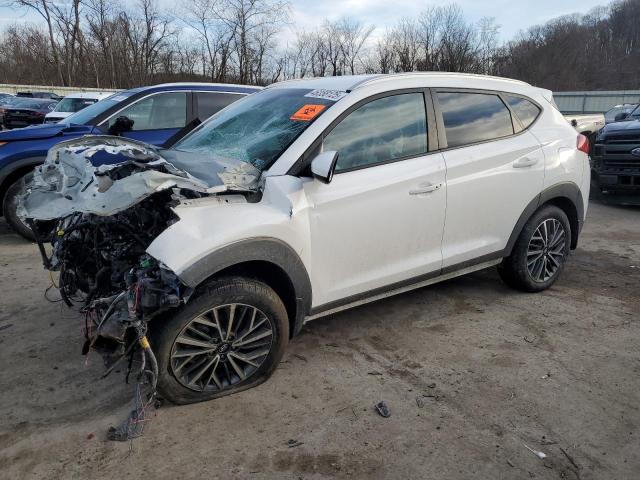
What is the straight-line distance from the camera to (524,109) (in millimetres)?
4309

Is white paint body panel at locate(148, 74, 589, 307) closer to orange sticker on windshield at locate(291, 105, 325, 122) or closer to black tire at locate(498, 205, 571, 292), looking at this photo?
orange sticker on windshield at locate(291, 105, 325, 122)

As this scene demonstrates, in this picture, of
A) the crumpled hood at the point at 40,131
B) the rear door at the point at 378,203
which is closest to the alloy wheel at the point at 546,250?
the rear door at the point at 378,203

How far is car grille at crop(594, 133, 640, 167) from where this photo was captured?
7.82 meters

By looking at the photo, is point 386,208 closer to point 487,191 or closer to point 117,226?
point 487,191

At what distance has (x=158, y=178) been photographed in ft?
8.66

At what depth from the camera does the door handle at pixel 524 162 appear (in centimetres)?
404

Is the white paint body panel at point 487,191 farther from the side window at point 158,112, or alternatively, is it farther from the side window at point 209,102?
the side window at point 158,112

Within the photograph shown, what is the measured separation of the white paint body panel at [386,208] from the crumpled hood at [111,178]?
5.2 inches

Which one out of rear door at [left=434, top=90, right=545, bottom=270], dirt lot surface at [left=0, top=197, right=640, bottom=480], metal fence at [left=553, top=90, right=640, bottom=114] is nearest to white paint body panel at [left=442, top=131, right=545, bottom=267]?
rear door at [left=434, top=90, right=545, bottom=270]

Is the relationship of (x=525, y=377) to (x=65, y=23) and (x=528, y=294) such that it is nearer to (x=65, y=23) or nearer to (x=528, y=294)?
(x=528, y=294)

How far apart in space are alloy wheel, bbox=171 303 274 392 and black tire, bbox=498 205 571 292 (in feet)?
7.85

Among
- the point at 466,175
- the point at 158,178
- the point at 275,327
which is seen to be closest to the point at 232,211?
the point at 158,178

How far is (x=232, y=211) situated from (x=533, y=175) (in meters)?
2.60

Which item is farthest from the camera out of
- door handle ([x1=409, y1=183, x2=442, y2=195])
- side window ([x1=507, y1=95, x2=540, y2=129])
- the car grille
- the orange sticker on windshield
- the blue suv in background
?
the car grille
